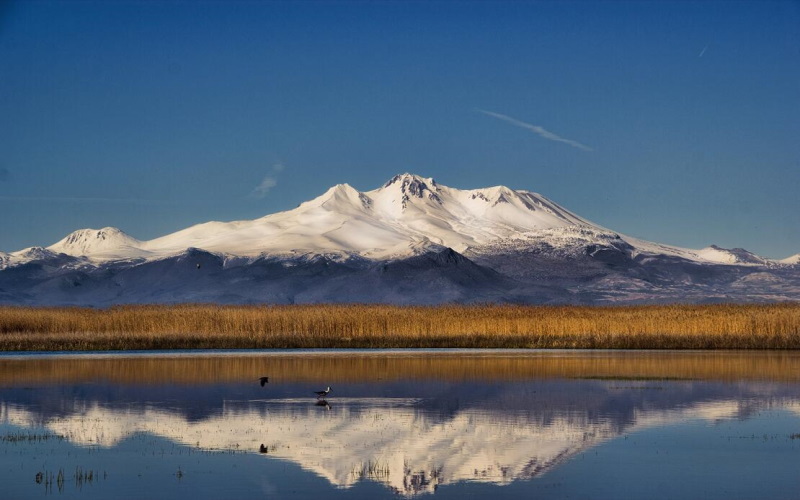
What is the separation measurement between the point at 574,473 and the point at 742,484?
2.91m

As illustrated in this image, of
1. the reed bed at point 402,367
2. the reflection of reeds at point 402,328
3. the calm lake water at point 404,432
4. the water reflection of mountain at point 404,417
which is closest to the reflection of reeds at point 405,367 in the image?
the reed bed at point 402,367

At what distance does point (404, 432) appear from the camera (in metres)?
25.8

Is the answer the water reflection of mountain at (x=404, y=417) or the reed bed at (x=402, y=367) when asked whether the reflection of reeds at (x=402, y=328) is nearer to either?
the reed bed at (x=402, y=367)

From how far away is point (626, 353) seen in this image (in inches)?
2030

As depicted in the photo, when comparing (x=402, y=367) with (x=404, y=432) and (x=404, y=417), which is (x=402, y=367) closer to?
(x=404, y=417)

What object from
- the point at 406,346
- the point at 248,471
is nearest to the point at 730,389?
the point at 248,471

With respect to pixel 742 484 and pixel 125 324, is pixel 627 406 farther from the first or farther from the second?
pixel 125 324

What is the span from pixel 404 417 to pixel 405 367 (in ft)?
50.2

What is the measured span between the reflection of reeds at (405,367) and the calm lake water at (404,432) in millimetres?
147

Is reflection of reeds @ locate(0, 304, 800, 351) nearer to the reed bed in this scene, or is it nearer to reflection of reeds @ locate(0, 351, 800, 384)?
the reed bed

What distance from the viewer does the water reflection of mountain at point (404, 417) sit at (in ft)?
72.7

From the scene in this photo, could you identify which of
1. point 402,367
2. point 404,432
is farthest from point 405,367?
point 404,432

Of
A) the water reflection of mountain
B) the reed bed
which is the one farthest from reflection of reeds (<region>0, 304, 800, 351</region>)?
the water reflection of mountain

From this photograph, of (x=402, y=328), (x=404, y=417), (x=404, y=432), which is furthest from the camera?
(x=402, y=328)
